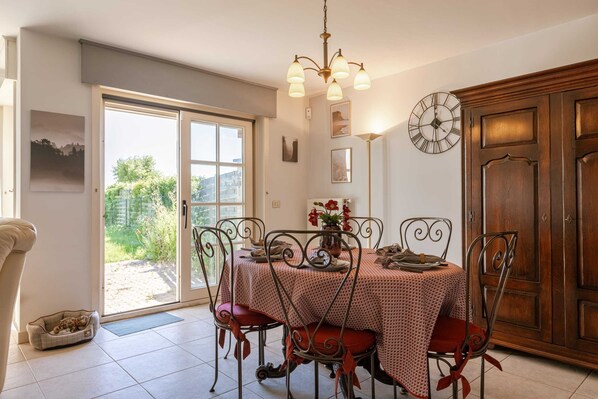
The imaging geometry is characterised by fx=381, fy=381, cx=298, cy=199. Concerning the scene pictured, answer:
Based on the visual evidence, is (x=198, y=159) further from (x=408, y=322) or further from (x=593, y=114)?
(x=593, y=114)

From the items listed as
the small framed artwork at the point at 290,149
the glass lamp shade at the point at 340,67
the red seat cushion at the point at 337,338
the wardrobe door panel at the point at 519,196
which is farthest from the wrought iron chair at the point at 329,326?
the small framed artwork at the point at 290,149

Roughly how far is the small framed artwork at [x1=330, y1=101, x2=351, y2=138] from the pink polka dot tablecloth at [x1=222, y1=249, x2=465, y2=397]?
287cm

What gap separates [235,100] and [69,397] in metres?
3.04

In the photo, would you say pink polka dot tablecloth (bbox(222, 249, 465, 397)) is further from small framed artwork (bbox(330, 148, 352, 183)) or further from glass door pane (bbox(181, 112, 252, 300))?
small framed artwork (bbox(330, 148, 352, 183))

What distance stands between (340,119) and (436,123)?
123 centimetres

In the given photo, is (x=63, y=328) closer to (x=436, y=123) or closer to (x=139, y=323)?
(x=139, y=323)

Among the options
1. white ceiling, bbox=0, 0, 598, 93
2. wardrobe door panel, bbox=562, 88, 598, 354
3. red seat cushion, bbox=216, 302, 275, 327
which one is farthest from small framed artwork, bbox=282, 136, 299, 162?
wardrobe door panel, bbox=562, 88, 598, 354

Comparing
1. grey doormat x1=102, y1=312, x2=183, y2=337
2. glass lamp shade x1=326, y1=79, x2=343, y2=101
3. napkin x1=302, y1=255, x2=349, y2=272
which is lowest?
grey doormat x1=102, y1=312, x2=183, y2=337

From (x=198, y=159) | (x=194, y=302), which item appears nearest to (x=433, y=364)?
(x=194, y=302)

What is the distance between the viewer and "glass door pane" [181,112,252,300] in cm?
397

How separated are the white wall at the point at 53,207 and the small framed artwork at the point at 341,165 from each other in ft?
8.44

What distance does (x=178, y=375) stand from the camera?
240 centimetres

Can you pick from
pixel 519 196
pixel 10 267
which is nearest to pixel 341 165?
pixel 519 196

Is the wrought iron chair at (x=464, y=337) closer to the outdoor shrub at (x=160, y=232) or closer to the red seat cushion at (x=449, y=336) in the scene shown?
the red seat cushion at (x=449, y=336)
